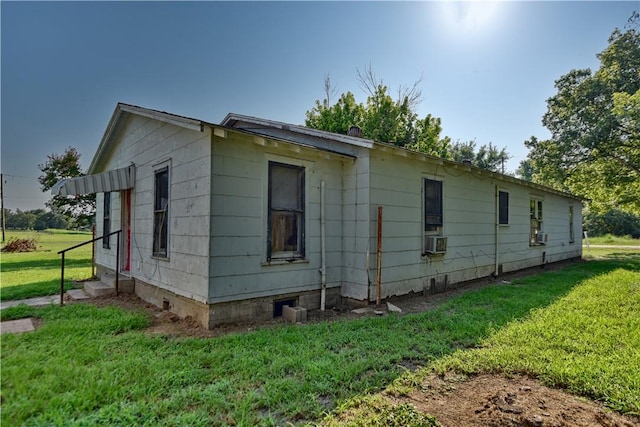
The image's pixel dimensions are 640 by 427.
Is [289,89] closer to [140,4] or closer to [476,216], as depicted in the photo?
[140,4]

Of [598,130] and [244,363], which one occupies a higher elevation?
[598,130]

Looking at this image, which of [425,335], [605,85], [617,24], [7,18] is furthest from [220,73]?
[617,24]

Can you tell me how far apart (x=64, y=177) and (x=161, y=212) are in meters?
16.4

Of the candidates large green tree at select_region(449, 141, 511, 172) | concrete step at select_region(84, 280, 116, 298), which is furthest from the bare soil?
large green tree at select_region(449, 141, 511, 172)

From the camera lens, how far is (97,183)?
641 centimetres

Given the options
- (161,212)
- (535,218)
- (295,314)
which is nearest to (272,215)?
(295,314)

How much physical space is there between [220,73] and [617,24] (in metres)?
18.1

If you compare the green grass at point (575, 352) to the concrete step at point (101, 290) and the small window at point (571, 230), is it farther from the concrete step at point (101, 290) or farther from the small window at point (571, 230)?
the small window at point (571, 230)

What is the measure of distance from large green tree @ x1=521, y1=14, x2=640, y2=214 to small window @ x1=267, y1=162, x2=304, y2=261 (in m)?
14.2

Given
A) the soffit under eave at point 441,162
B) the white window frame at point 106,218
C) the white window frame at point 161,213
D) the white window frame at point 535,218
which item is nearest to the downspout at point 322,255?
the soffit under eave at point 441,162

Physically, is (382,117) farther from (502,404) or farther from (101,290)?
(502,404)

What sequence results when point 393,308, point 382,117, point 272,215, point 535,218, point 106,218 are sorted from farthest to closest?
point 382,117, point 535,218, point 106,218, point 393,308, point 272,215

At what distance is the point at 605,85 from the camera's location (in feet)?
47.2

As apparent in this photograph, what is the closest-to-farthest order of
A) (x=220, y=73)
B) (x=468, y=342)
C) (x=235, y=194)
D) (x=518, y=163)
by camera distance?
(x=468, y=342) → (x=235, y=194) → (x=220, y=73) → (x=518, y=163)
